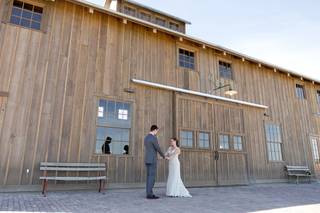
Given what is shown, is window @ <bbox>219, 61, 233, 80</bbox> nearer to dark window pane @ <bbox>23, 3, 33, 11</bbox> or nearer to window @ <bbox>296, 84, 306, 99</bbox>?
window @ <bbox>296, 84, 306, 99</bbox>

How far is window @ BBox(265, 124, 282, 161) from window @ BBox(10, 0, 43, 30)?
412 inches

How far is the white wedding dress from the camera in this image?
6.21m

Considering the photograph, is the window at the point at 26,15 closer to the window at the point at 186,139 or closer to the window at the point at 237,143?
the window at the point at 186,139

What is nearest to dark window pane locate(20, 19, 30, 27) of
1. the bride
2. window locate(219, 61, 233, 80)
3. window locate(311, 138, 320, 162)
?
the bride

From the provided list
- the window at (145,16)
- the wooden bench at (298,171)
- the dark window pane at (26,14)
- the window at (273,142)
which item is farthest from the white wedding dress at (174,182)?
the wooden bench at (298,171)

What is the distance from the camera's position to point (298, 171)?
11.4 meters

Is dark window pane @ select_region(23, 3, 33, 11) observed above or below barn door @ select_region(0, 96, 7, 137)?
above

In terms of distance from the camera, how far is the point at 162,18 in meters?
11.3

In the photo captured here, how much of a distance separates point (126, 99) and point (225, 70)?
5327 mm

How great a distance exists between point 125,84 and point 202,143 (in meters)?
3.77

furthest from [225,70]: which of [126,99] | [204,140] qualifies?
[126,99]

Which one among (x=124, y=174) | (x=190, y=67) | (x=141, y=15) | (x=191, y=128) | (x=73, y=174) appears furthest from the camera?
(x=141, y=15)

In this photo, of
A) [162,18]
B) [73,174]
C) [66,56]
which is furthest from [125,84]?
[162,18]

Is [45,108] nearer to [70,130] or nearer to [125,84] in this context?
[70,130]
